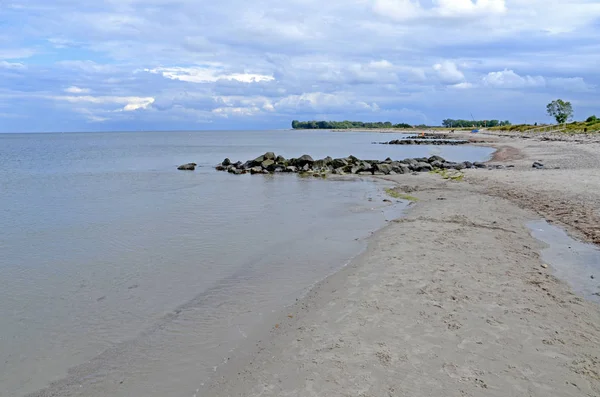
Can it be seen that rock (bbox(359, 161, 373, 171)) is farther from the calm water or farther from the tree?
the tree

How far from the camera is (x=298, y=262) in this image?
11.3 m

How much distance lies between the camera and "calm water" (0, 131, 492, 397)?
6425 millimetres

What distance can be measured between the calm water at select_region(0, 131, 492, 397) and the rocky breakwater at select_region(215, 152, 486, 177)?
499 inches

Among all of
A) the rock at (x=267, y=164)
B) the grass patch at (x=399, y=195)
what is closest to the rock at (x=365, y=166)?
the rock at (x=267, y=164)

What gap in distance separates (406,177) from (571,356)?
25.7 meters

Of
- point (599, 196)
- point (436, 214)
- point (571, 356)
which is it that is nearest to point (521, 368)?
point (571, 356)

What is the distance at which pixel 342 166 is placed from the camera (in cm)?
3847

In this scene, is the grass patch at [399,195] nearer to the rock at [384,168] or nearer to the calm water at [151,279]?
the calm water at [151,279]

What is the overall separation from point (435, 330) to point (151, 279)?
6.53 meters

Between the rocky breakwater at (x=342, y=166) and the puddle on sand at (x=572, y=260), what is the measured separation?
21979 mm

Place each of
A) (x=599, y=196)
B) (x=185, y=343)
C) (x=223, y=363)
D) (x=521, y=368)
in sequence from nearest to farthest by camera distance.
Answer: (x=521, y=368) → (x=223, y=363) → (x=185, y=343) → (x=599, y=196)

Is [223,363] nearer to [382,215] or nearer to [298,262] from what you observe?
[298,262]

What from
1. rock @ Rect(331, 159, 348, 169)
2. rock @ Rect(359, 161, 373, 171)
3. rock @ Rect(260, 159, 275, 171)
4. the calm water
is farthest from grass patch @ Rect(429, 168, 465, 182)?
rock @ Rect(260, 159, 275, 171)

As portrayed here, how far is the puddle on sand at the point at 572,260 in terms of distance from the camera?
8.70m
